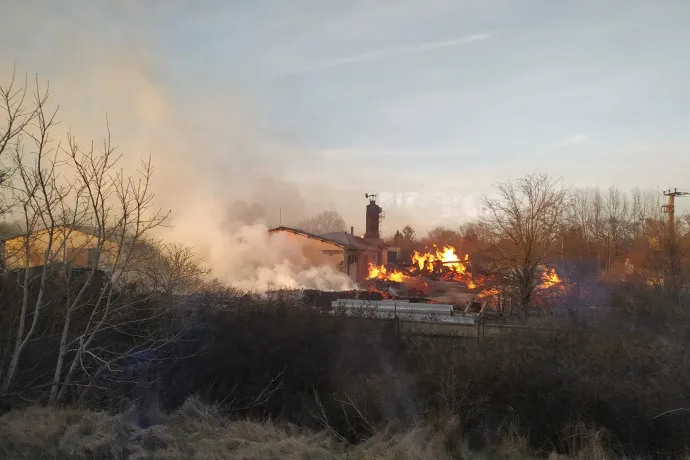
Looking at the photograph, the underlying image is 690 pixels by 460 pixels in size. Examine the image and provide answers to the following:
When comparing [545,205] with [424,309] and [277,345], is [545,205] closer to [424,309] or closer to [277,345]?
[424,309]

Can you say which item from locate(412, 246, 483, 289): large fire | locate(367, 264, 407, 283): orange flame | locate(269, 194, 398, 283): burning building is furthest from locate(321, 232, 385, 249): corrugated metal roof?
locate(412, 246, 483, 289): large fire

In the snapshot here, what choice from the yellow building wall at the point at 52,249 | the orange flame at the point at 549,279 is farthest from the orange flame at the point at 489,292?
the yellow building wall at the point at 52,249

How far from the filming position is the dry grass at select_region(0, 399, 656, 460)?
17.5ft

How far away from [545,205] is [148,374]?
24.3 meters

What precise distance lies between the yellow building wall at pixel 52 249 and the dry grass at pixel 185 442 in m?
2.78

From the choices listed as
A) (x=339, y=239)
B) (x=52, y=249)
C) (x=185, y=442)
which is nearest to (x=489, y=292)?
(x=339, y=239)

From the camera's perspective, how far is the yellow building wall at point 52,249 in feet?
28.1

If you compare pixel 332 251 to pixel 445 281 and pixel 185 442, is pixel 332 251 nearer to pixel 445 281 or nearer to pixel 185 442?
pixel 445 281

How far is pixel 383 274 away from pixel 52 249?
104 ft

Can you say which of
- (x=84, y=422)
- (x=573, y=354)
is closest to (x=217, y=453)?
(x=84, y=422)

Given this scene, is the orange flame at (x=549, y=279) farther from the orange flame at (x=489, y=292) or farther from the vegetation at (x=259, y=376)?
the vegetation at (x=259, y=376)

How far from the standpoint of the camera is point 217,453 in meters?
5.38

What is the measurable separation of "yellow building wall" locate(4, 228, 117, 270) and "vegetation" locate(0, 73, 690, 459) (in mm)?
55

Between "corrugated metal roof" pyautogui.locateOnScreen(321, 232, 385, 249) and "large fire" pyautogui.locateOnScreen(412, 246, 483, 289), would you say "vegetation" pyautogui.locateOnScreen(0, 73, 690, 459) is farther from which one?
"large fire" pyautogui.locateOnScreen(412, 246, 483, 289)
